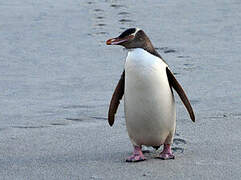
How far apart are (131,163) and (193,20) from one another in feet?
16.7

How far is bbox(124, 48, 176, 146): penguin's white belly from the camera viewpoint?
3633 mm

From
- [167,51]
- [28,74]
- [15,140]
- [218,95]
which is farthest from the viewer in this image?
[167,51]

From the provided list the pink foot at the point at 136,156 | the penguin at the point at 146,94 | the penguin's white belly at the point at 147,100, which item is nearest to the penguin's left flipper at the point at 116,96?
the penguin at the point at 146,94

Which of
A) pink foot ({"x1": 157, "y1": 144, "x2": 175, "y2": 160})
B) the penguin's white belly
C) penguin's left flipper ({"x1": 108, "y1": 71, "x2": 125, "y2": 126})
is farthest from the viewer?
penguin's left flipper ({"x1": 108, "y1": 71, "x2": 125, "y2": 126})

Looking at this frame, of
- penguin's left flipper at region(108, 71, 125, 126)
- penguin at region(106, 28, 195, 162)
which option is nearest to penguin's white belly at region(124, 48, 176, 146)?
penguin at region(106, 28, 195, 162)

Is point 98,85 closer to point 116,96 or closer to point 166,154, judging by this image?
point 116,96

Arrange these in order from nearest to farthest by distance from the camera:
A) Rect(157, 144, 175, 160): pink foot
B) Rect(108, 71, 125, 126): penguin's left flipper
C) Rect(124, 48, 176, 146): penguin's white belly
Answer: Rect(124, 48, 176, 146): penguin's white belly, Rect(157, 144, 175, 160): pink foot, Rect(108, 71, 125, 126): penguin's left flipper

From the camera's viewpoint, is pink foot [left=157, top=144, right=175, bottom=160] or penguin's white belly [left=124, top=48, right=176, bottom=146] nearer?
penguin's white belly [left=124, top=48, right=176, bottom=146]

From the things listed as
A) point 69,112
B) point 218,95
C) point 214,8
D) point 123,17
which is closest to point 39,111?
point 69,112

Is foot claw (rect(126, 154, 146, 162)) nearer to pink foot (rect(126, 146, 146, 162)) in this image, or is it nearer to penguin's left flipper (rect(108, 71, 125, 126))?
pink foot (rect(126, 146, 146, 162))

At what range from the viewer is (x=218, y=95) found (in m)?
5.57

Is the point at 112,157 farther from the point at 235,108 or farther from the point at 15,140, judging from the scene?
the point at 235,108

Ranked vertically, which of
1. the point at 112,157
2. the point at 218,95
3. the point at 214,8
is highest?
the point at 112,157

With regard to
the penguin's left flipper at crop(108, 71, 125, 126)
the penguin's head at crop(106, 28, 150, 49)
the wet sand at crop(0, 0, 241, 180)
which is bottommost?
the wet sand at crop(0, 0, 241, 180)
